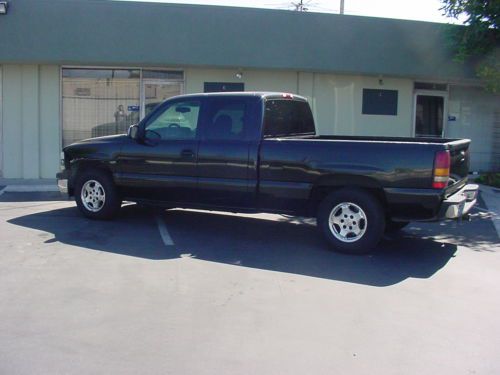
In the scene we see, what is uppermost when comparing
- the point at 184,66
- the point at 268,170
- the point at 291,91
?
the point at 184,66

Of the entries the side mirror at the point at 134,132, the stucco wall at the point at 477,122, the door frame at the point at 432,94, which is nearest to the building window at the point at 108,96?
the side mirror at the point at 134,132

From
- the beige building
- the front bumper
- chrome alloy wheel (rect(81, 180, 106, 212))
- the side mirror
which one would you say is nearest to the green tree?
Result: the beige building

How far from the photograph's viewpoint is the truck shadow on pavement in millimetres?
7031

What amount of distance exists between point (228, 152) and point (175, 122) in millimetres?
1138

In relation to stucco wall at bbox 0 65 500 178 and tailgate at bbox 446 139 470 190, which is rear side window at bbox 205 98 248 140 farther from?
stucco wall at bbox 0 65 500 178

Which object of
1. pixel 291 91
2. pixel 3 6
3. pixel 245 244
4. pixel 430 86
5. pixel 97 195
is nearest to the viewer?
A: pixel 245 244

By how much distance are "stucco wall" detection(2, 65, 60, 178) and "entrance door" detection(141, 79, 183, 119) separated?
2.07 meters

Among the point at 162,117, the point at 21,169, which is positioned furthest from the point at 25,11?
the point at 162,117

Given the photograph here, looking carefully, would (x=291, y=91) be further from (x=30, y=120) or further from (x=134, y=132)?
(x=134, y=132)

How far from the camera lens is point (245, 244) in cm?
814

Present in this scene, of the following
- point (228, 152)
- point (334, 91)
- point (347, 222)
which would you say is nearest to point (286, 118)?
point (228, 152)

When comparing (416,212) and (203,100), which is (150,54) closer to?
(203,100)

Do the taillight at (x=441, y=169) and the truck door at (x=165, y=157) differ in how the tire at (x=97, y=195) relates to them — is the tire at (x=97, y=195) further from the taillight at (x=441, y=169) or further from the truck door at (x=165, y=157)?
the taillight at (x=441, y=169)

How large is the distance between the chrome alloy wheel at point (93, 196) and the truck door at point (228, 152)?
1815 mm
